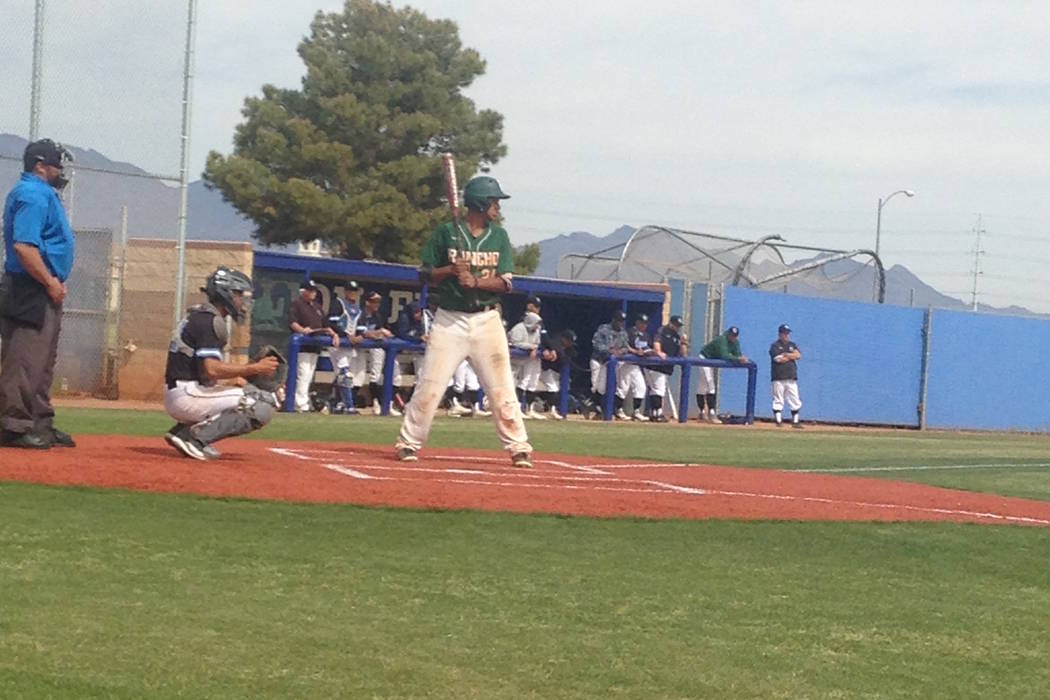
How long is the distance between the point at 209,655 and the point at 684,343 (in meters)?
23.3

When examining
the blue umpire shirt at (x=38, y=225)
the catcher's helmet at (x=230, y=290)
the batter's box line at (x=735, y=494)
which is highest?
the blue umpire shirt at (x=38, y=225)

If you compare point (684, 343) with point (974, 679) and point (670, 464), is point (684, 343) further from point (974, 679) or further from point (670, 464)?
point (974, 679)

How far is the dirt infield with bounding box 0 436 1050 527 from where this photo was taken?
852cm

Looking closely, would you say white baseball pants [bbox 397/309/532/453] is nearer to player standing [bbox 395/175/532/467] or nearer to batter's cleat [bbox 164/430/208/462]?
player standing [bbox 395/175/532/467]

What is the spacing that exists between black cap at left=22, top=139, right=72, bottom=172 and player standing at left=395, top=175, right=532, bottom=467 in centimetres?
257

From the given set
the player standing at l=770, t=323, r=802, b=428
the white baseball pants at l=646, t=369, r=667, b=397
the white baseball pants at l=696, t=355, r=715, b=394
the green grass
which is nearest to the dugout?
the white baseball pants at l=696, t=355, r=715, b=394

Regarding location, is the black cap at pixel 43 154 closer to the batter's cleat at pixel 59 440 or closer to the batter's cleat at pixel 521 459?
the batter's cleat at pixel 59 440

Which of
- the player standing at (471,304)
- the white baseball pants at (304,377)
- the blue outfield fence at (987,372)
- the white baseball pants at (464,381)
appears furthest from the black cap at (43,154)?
the blue outfield fence at (987,372)

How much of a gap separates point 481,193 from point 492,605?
5676 mm

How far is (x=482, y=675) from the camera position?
4441mm

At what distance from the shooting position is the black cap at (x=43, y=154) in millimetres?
9859

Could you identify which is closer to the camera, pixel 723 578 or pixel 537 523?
pixel 723 578

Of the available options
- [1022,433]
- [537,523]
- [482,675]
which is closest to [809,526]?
[537,523]

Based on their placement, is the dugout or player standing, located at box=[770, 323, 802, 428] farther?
player standing, located at box=[770, 323, 802, 428]
